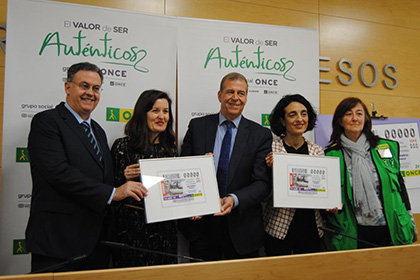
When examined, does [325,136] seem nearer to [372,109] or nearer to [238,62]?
[372,109]

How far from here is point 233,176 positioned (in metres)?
2.01

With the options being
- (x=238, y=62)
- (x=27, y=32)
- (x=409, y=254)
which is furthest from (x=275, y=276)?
(x=27, y=32)

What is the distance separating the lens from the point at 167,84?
8.03ft

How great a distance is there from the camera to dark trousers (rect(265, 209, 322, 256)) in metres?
2.08

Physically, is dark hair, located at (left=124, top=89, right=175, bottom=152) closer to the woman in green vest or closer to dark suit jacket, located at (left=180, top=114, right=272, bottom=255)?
dark suit jacket, located at (left=180, top=114, right=272, bottom=255)

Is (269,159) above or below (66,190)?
above

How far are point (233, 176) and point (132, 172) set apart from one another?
630 mm

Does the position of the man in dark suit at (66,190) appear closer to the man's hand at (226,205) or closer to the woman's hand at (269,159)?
the man's hand at (226,205)

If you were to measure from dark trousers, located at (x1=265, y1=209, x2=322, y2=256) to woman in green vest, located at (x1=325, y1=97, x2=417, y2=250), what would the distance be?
0.15m

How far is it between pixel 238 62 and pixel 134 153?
1.22m

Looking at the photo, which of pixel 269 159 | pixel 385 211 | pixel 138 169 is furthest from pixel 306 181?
pixel 138 169

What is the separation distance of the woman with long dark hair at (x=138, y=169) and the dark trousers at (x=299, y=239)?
665 millimetres

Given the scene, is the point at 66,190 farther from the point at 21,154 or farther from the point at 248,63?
the point at 248,63

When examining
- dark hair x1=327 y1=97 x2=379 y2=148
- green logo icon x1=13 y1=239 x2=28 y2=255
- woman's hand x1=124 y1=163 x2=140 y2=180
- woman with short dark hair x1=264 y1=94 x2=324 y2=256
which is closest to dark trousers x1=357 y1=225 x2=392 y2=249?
woman with short dark hair x1=264 y1=94 x2=324 y2=256
